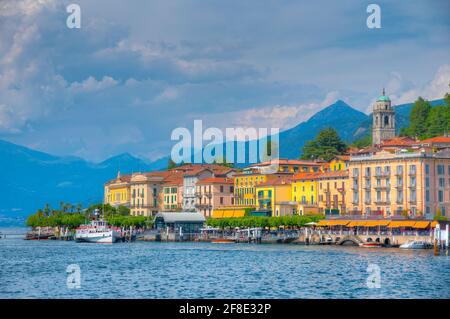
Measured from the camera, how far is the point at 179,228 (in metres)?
150

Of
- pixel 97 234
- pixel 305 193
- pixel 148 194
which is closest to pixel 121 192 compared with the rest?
pixel 148 194

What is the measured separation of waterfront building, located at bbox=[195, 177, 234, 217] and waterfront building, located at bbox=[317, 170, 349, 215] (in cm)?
2973

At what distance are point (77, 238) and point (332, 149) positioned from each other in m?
49.6

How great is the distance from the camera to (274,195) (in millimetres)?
143875

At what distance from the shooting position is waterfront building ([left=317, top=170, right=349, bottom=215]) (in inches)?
4994

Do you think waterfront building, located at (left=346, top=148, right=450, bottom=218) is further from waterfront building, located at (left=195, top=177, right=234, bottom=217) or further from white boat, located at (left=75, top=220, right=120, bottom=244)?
waterfront building, located at (left=195, top=177, right=234, bottom=217)

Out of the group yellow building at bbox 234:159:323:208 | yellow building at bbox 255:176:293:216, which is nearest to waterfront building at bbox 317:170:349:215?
yellow building at bbox 255:176:293:216

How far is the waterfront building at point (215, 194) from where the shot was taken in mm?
160250

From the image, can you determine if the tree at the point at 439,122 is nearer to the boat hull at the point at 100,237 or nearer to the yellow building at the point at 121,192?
the boat hull at the point at 100,237

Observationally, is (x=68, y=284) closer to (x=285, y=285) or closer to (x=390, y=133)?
(x=285, y=285)

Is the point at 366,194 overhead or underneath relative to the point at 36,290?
overhead
